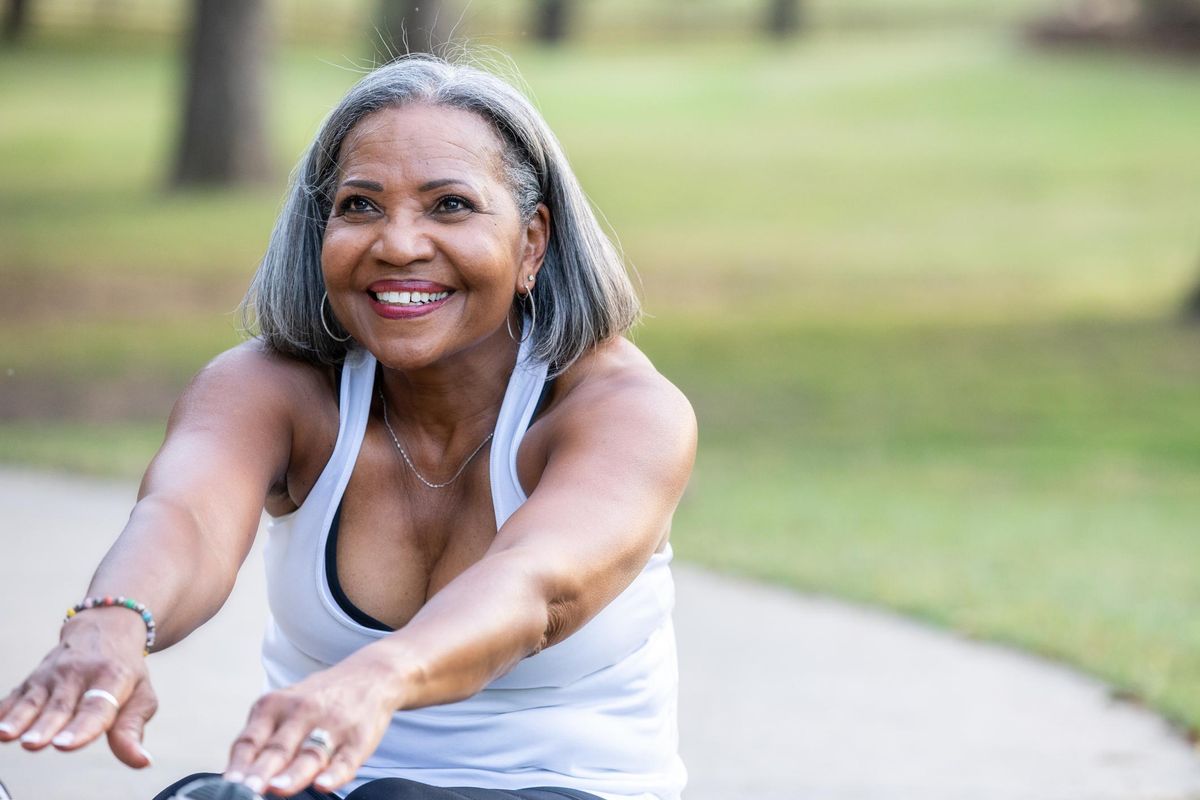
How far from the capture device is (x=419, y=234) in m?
2.67

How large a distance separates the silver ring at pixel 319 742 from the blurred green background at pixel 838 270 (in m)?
1.98

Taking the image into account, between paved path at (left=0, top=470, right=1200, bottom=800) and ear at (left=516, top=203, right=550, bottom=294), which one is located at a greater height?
ear at (left=516, top=203, right=550, bottom=294)

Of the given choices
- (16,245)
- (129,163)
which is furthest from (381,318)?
(129,163)

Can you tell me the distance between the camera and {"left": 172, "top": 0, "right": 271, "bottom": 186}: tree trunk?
18.2 metres

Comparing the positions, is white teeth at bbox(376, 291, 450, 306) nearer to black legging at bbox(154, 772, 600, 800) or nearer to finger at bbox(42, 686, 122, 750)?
black legging at bbox(154, 772, 600, 800)

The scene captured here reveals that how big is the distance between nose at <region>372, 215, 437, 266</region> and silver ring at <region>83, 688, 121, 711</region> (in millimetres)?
832

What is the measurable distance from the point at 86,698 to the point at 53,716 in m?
0.05

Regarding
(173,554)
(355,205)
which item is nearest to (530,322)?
(355,205)

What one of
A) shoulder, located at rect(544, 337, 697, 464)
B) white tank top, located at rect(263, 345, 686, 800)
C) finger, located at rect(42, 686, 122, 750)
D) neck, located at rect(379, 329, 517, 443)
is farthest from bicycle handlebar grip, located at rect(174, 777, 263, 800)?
neck, located at rect(379, 329, 517, 443)

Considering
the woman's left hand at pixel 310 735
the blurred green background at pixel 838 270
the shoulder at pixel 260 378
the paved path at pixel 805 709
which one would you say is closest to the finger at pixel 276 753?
the woman's left hand at pixel 310 735

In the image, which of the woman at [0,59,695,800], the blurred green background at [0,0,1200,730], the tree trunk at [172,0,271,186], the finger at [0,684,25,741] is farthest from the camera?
the tree trunk at [172,0,271,186]

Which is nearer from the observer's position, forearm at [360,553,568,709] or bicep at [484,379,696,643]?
forearm at [360,553,568,709]

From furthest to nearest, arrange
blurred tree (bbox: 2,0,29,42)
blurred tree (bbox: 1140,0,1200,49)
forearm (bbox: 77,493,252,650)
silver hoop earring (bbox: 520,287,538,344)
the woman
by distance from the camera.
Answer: blurred tree (bbox: 1140,0,1200,49)
blurred tree (bbox: 2,0,29,42)
silver hoop earring (bbox: 520,287,538,344)
the woman
forearm (bbox: 77,493,252,650)

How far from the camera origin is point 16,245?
17656 millimetres
